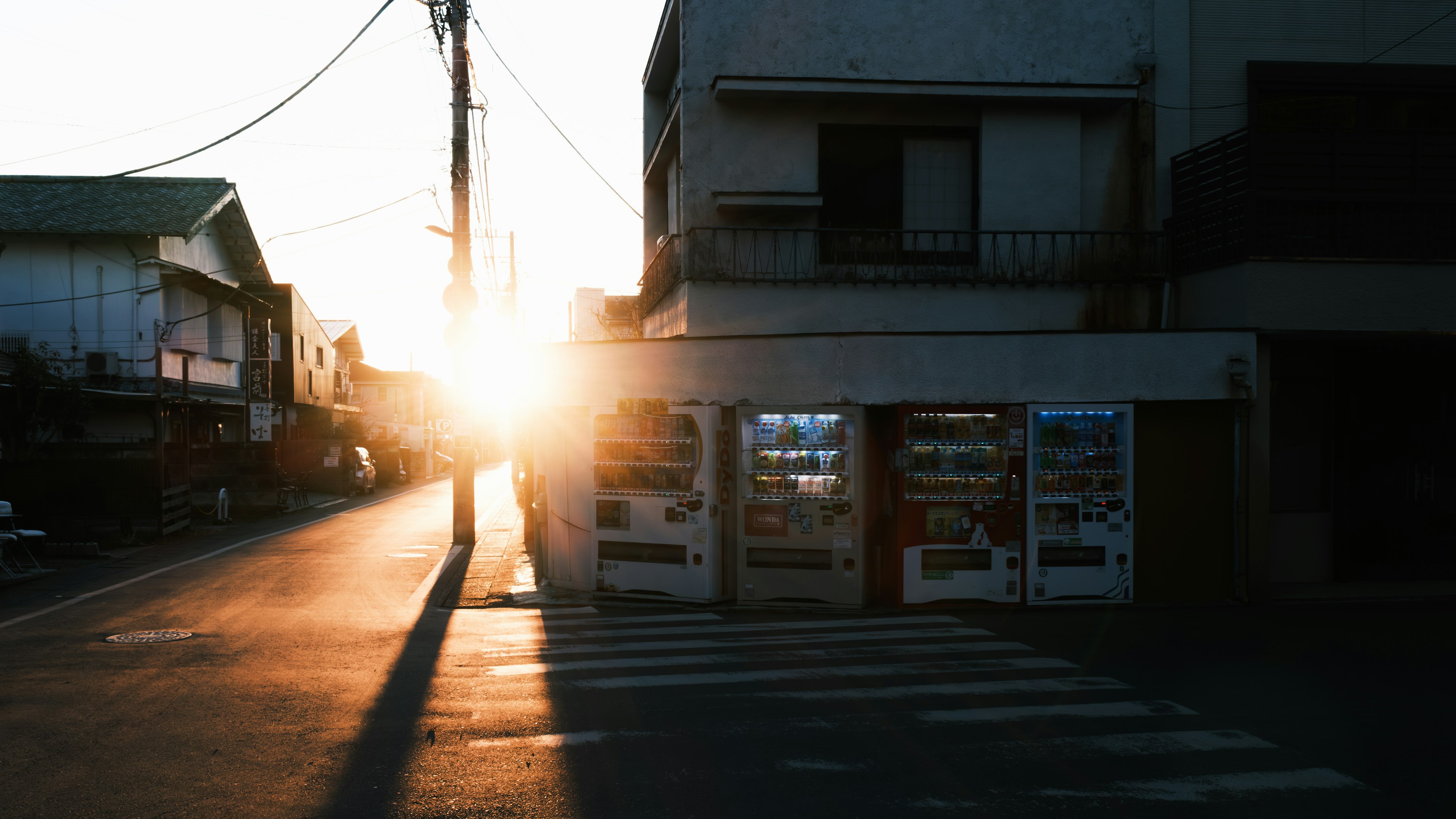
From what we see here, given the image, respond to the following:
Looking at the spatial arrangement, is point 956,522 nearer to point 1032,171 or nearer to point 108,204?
point 1032,171

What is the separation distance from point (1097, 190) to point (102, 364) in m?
28.5

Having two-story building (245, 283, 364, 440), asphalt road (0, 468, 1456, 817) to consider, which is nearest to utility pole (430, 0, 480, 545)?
asphalt road (0, 468, 1456, 817)

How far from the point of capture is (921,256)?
47.8 ft

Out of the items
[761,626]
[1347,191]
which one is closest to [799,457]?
[761,626]

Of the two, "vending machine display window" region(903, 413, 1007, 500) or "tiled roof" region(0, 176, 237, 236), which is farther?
"tiled roof" region(0, 176, 237, 236)

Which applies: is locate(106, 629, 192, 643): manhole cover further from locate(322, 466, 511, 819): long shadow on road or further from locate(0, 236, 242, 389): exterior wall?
locate(0, 236, 242, 389): exterior wall

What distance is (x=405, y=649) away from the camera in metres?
9.40

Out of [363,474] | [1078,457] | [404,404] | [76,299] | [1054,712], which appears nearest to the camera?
[1054,712]

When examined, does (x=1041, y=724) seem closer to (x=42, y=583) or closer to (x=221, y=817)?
(x=221, y=817)

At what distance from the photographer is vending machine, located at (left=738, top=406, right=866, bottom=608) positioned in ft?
37.9

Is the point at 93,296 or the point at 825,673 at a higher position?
the point at 93,296

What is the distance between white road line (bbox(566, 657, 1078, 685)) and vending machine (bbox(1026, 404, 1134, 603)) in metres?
3.08

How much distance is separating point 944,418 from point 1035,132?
5.81 m

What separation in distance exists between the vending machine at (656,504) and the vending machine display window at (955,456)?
2543 mm
